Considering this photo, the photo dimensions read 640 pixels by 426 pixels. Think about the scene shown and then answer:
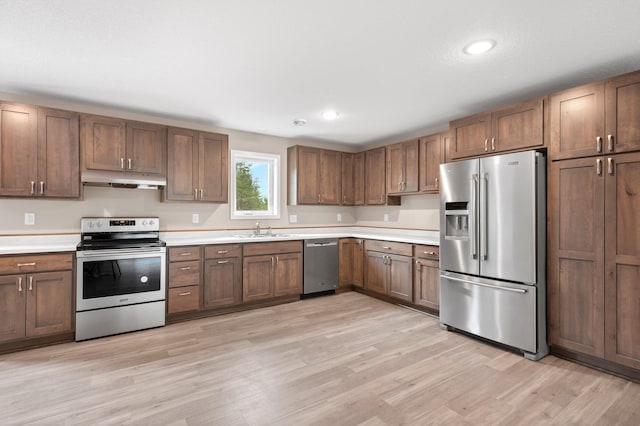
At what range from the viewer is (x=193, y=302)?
3871 millimetres

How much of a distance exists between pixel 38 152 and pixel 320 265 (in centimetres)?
352

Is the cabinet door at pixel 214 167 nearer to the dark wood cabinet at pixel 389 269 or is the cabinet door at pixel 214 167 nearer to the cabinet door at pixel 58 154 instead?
the cabinet door at pixel 58 154

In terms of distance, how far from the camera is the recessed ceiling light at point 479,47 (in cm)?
233

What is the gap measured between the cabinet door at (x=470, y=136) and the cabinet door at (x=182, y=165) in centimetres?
309

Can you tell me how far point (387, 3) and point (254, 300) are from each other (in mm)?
3596

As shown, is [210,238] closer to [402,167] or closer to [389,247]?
[389,247]

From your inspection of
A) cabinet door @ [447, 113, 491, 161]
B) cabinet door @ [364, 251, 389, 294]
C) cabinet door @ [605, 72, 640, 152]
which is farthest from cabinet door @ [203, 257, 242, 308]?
cabinet door @ [605, 72, 640, 152]

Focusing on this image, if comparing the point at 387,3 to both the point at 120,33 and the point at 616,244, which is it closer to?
the point at 120,33

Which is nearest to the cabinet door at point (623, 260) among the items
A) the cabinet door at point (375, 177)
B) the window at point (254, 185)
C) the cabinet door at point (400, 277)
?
the cabinet door at point (400, 277)

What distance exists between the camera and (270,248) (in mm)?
4457

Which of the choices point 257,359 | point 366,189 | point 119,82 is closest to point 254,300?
point 257,359

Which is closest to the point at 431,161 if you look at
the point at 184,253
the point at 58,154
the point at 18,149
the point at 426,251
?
the point at 426,251

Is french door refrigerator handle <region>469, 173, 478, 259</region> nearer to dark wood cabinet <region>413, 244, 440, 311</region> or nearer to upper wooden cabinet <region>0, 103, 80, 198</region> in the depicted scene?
dark wood cabinet <region>413, 244, 440, 311</region>

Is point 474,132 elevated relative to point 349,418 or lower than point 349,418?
elevated
